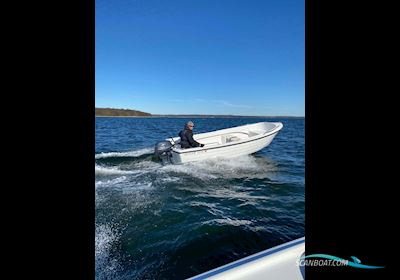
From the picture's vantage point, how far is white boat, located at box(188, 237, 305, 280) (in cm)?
158

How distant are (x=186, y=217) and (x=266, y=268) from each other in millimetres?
2752

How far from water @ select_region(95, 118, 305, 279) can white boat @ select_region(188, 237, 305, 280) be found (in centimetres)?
132

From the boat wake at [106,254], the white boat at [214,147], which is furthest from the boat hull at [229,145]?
the boat wake at [106,254]

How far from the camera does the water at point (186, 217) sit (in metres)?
3.02

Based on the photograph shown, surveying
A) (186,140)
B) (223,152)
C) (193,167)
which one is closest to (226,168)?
(223,152)

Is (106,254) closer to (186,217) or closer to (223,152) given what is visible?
(186,217)

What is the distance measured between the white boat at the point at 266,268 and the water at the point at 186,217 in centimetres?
132

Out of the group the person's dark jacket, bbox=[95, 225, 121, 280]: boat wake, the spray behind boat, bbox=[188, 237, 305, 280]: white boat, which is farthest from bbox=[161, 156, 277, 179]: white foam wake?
bbox=[188, 237, 305, 280]: white boat
